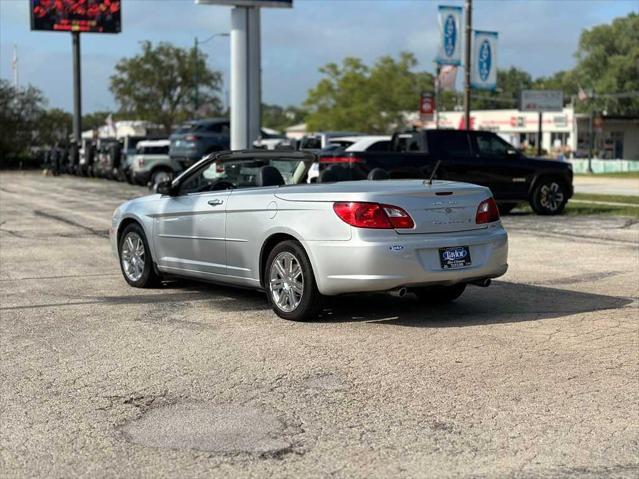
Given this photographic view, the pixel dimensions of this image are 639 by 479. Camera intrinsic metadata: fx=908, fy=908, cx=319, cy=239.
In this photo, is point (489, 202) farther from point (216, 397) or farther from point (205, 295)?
point (216, 397)

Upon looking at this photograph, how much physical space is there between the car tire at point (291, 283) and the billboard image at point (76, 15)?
152 feet

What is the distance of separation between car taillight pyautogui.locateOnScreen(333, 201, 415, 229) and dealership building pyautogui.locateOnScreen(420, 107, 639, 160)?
230ft

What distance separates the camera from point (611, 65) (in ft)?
277

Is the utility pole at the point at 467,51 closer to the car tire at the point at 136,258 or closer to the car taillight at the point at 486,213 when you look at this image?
the car tire at the point at 136,258

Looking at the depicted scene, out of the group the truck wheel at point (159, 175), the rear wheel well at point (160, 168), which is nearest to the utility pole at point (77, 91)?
the rear wheel well at point (160, 168)

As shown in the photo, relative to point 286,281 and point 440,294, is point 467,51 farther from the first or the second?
point 286,281

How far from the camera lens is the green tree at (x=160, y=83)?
8312 centimetres

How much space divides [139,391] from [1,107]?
2866 inches

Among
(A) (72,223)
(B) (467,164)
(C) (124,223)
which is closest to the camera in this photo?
(C) (124,223)

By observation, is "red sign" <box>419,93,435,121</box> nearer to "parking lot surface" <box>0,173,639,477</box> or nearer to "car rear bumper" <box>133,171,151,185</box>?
"car rear bumper" <box>133,171,151,185</box>

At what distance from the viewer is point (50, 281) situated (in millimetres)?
Answer: 10461

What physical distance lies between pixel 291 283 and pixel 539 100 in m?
36.4

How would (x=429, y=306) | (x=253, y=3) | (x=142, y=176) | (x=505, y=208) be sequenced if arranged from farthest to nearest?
(x=142, y=176), (x=253, y=3), (x=505, y=208), (x=429, y=306)

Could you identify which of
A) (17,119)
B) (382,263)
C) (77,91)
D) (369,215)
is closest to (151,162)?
(369,215)
